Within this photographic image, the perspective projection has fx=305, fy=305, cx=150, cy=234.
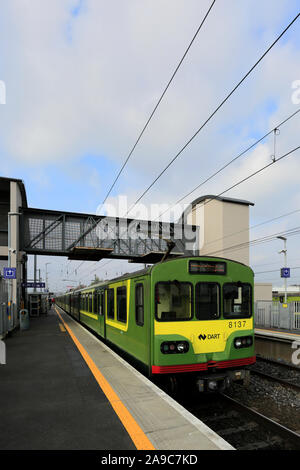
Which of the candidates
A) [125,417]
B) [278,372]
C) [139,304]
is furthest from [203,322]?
[278,372]

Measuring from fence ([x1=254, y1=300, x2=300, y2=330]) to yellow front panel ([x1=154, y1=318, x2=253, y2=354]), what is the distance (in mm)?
11643

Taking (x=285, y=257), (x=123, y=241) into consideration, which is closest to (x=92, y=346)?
(x=123, y=241)

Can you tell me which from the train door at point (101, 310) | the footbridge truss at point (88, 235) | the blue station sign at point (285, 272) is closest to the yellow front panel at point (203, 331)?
the train door at point (101, 310)

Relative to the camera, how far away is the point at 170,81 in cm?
766

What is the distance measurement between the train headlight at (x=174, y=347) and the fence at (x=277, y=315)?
1272 centimetres

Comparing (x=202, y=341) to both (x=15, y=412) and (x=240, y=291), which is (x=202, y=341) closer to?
(x=240, y=291)

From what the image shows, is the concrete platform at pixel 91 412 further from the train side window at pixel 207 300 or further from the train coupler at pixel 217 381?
the train side window at pixel 207 300

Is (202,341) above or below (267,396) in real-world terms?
above

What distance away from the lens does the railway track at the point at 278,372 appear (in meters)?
9.02

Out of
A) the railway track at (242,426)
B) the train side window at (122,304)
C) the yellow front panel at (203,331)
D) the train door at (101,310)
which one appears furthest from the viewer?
the train door at (101,310)

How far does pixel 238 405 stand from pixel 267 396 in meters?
1.84

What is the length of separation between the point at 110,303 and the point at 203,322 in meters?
4.42

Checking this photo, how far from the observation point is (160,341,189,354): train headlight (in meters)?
5.84
